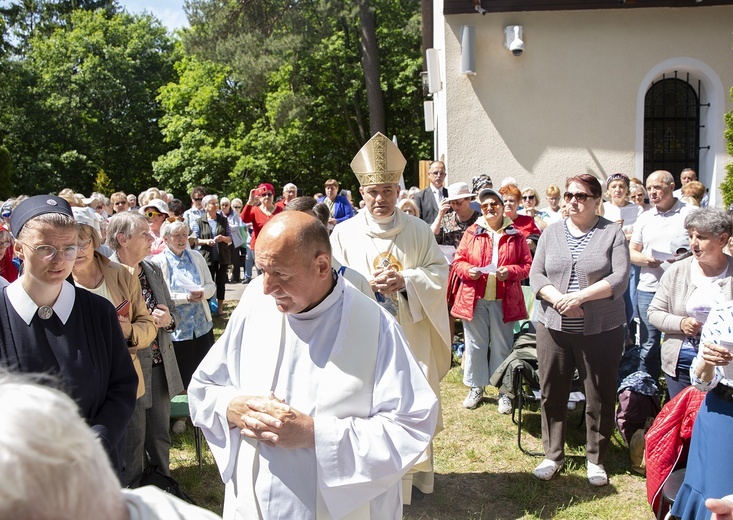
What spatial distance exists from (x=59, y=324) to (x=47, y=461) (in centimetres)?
178

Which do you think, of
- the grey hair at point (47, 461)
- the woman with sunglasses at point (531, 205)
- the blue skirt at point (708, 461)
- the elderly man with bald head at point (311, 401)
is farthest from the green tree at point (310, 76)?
the grey hair at point (47, 461)

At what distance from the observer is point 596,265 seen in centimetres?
442

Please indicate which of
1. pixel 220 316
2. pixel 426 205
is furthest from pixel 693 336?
pixel 220 316

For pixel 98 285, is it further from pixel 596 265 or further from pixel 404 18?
pixel 404 18

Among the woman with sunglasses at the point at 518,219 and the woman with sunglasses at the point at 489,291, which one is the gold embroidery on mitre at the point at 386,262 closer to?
the woman with sunglasses at the point at 489,291

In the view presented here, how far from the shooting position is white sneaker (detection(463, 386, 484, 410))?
246 inches

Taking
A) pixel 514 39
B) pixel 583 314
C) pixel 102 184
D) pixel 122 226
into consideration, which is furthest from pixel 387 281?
pixel 102 184

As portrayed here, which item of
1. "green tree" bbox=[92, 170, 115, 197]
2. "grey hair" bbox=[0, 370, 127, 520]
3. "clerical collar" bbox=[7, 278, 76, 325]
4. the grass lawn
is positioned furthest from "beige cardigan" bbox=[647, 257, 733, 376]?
"green tree" bbox=[92, 170, 115, 197]

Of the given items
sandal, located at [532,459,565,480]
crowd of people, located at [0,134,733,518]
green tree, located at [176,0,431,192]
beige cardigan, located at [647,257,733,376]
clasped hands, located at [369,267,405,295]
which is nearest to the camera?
crowd of people, located at [0,134,733,518]

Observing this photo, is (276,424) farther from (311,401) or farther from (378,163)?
(378,163)

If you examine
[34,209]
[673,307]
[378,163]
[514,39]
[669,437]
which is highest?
[514,39]

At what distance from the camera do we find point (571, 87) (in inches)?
437

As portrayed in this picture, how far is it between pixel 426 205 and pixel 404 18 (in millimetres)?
19071

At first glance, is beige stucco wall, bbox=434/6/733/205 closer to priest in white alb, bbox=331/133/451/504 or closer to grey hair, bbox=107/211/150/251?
priest in white alb, bbox=331/133/451/504
